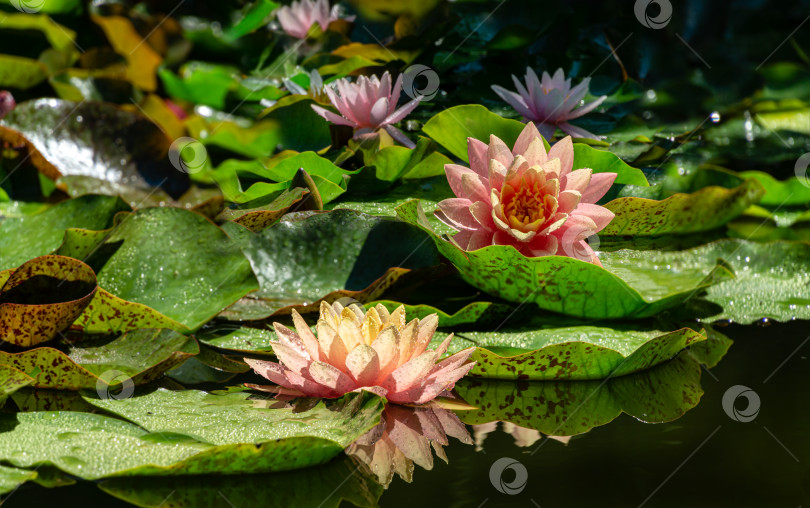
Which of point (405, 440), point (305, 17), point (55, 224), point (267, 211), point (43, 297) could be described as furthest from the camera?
→ point (305, 17)

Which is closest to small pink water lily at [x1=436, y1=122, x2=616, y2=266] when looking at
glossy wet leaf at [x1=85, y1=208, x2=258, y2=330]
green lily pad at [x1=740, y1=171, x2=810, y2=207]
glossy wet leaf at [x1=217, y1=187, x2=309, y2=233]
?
glossy wet leaf at [x1=217, y1=187, x2=309, y2=233]

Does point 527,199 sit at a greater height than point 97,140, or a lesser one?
greater

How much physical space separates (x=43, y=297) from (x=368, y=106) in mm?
662

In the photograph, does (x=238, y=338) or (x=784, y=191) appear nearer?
(x=238, y=338)

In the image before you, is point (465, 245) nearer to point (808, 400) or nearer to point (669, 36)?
point (808, 400)

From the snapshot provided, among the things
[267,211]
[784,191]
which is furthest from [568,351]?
[784,191]

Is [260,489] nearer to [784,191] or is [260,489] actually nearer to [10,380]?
[10,380]

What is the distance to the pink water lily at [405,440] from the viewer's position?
0.85 metres

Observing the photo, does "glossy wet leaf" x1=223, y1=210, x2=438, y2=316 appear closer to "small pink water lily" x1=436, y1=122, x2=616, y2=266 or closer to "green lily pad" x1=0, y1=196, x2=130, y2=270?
"small pink water lily" x1=436, y1=122, x2=616, y2=266

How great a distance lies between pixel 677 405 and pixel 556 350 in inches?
6.7

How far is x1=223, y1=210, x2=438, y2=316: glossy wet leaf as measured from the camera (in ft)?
4.24

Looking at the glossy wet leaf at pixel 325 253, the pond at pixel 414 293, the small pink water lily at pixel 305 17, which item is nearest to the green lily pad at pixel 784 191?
the pond at pixel 414 293

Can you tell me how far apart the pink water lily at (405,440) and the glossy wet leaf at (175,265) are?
0.39m

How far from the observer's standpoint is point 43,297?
114 centimetres
